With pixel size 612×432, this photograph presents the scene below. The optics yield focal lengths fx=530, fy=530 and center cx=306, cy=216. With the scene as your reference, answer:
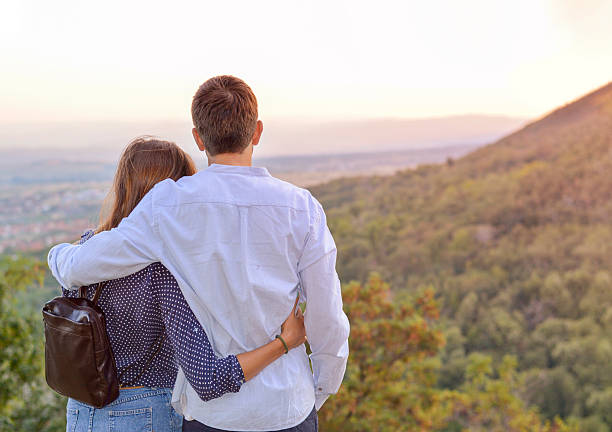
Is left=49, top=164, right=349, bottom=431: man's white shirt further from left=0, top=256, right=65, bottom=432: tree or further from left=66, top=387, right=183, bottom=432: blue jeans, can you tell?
left=0, top=256, right=65, bottom=432: tree

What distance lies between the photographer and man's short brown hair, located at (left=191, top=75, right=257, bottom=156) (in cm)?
97

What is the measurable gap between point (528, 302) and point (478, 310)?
3.01 ft

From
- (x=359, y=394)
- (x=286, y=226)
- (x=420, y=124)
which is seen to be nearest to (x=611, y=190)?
(x=420, y=124)

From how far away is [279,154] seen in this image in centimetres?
913

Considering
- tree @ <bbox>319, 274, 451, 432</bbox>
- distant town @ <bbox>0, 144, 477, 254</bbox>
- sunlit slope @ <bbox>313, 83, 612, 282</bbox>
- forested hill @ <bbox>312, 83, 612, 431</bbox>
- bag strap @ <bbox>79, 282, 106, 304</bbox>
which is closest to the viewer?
bag strap @ <bbox>79, 282, 106, 304</bbox>

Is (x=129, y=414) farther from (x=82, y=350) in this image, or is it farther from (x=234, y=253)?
(x=234, y=253)

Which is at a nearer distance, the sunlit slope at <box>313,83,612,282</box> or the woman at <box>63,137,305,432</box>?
the woman at <box>63,137,305,432</box>

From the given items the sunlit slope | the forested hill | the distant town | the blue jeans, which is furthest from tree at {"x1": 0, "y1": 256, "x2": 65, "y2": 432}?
the sunlit slope

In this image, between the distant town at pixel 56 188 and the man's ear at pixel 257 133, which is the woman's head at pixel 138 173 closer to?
the man's ear at pixel 257 133

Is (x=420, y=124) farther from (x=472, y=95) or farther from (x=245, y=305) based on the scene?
(x=245, y=305)

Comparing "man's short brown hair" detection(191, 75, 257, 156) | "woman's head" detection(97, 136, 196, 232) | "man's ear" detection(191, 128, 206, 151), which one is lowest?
"woman's head" detection(97, 136, 196, 232)

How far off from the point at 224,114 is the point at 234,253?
255 millimetres

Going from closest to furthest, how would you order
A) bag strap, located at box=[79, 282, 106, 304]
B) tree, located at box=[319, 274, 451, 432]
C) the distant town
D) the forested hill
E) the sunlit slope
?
bag strap, located at box=[79, 282, 106, 304]
tree, located at box=[319, 274, 451, 432]
the distant town
the forested hill
the sunlit slope

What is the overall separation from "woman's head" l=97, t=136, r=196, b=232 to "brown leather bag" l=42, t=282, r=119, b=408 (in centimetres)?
17
